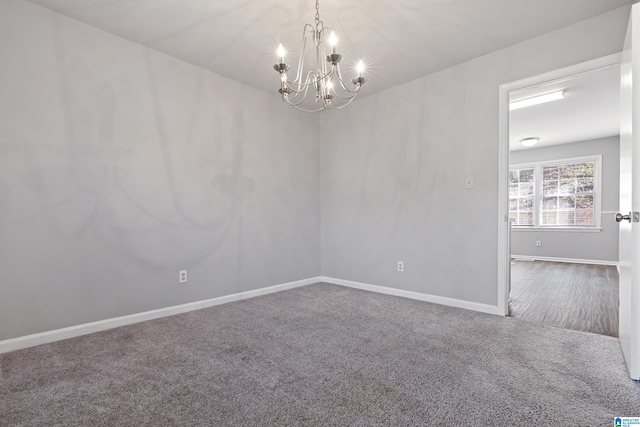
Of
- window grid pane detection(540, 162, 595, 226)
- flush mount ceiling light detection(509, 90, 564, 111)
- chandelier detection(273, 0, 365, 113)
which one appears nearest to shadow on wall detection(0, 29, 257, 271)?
chandelier detection(273, 0, 365, 113)

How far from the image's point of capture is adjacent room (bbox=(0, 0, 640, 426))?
65.7 inches

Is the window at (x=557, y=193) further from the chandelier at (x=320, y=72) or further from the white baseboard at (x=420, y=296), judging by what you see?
the chandelier at (x=320, y=72)

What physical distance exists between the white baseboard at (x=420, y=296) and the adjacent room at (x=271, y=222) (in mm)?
20

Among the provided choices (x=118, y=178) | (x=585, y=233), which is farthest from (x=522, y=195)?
(x=118, y=178)

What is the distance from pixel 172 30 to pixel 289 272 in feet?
9.13

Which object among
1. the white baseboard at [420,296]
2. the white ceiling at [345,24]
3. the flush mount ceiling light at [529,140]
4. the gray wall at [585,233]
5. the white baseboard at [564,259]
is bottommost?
the white baseboard at [564,259]

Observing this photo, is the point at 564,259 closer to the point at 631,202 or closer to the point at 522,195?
the point at 522,195

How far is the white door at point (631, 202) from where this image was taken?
5.51 ft

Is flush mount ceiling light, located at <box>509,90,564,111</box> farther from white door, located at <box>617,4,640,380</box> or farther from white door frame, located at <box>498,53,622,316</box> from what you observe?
white door, located at <box>617,4,640,380</box>

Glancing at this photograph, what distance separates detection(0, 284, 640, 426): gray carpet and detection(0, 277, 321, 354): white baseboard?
7 centimetres

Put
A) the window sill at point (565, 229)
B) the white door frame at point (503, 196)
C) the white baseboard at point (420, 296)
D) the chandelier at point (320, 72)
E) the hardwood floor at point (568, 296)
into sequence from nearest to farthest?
the chandelier at point (320, 72), the hardwood floor at point (568, 296), the white door frame at point (503, 196), the white baseboard at point (420, 296), the window sill at point (565, 229)

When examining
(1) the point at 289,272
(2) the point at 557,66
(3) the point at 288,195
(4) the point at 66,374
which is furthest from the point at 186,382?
(2) the point at 557,66

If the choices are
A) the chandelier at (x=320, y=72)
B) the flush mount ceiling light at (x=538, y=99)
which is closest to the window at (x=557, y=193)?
the flush mount ceiling light at (x=538, y=99)

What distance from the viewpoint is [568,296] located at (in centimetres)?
362
